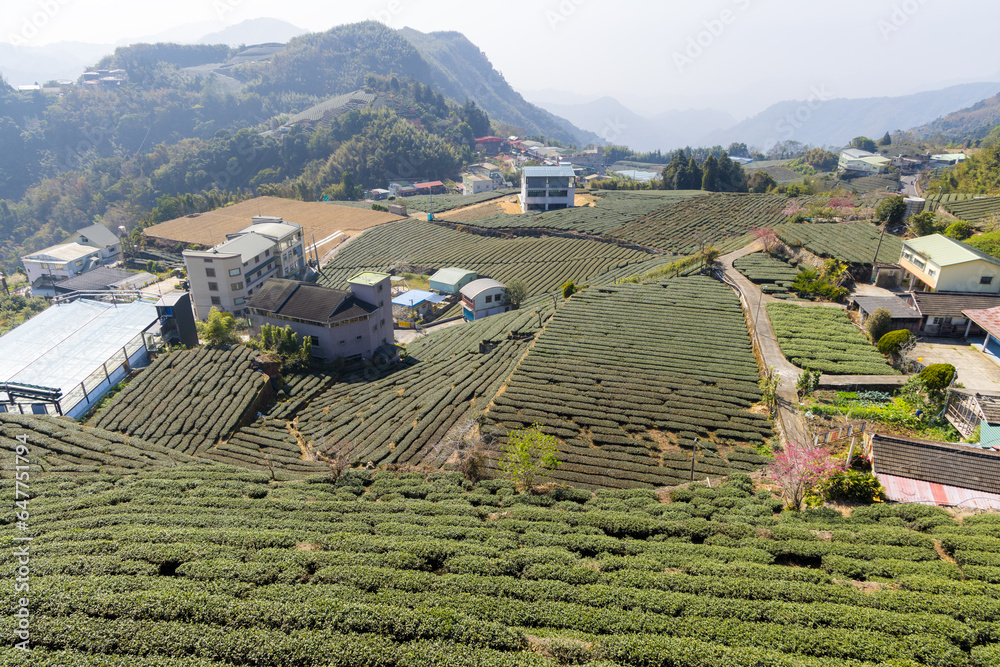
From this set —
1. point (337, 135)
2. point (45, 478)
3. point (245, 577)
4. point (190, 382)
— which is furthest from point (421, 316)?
point (337, 135)

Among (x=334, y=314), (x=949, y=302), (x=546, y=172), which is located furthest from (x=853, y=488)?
(x=546, y=172)

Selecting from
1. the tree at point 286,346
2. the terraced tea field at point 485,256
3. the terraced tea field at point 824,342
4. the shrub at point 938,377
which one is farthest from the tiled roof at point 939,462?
the terraced tea field at point 485,256

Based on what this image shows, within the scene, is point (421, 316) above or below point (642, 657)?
below

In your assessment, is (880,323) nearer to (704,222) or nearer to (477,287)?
(477,287)

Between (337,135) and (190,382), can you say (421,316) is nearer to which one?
(190,382)

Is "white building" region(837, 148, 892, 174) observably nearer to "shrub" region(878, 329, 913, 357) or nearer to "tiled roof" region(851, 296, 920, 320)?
"tiled roof" region(851, 296, 920, 320)

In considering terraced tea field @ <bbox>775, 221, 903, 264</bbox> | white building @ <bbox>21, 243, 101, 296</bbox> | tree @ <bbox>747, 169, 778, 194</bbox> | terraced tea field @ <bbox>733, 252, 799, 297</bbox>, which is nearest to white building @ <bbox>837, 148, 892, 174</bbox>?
tree @ <bbox>747, 169, 778, 194</bbox>
